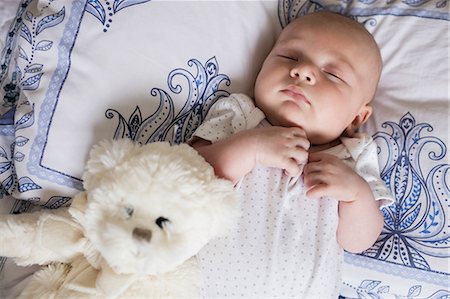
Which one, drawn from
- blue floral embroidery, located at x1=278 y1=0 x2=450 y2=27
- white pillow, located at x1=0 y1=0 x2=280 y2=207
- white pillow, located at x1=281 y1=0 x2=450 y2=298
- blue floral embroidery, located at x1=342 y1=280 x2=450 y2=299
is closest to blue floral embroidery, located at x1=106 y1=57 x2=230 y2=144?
white pillow, located at x1=0 y1=0 x2=280 y2=207

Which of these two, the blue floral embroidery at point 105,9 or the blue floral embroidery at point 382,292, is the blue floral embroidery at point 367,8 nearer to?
the blue floral embroidery at point 105,9

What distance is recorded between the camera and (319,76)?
99 cm

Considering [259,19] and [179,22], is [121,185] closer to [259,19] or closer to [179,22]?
[179,22]

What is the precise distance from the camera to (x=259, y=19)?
3.62 ft

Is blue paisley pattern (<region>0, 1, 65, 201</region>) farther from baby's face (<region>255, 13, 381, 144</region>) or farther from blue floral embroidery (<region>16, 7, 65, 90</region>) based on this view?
baby's face (<region>255, 13, 381, 144</region>)

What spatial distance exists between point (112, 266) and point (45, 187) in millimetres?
291

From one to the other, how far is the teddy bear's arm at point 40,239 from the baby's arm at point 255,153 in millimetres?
257

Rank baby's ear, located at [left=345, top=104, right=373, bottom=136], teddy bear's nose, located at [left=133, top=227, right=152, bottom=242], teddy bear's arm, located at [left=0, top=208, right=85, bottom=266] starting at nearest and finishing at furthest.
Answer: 1. teddy bear's nose, located at [left=133, top=227, right=152, bottom=242]
2. teddy bear's arm, located at [left=0, top=208, right=85, bottom=266]
3. baby's ear, located at [left=345, top=104, right=373, bottom=136]

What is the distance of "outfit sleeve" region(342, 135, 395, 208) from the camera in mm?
996

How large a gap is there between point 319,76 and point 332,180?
206 mm

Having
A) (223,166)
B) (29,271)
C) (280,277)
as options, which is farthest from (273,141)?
(29,271)

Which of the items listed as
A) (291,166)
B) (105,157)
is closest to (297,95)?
(291,166)

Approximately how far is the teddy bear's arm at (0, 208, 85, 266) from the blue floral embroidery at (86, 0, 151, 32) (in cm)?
37

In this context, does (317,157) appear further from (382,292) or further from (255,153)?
(382,292)
